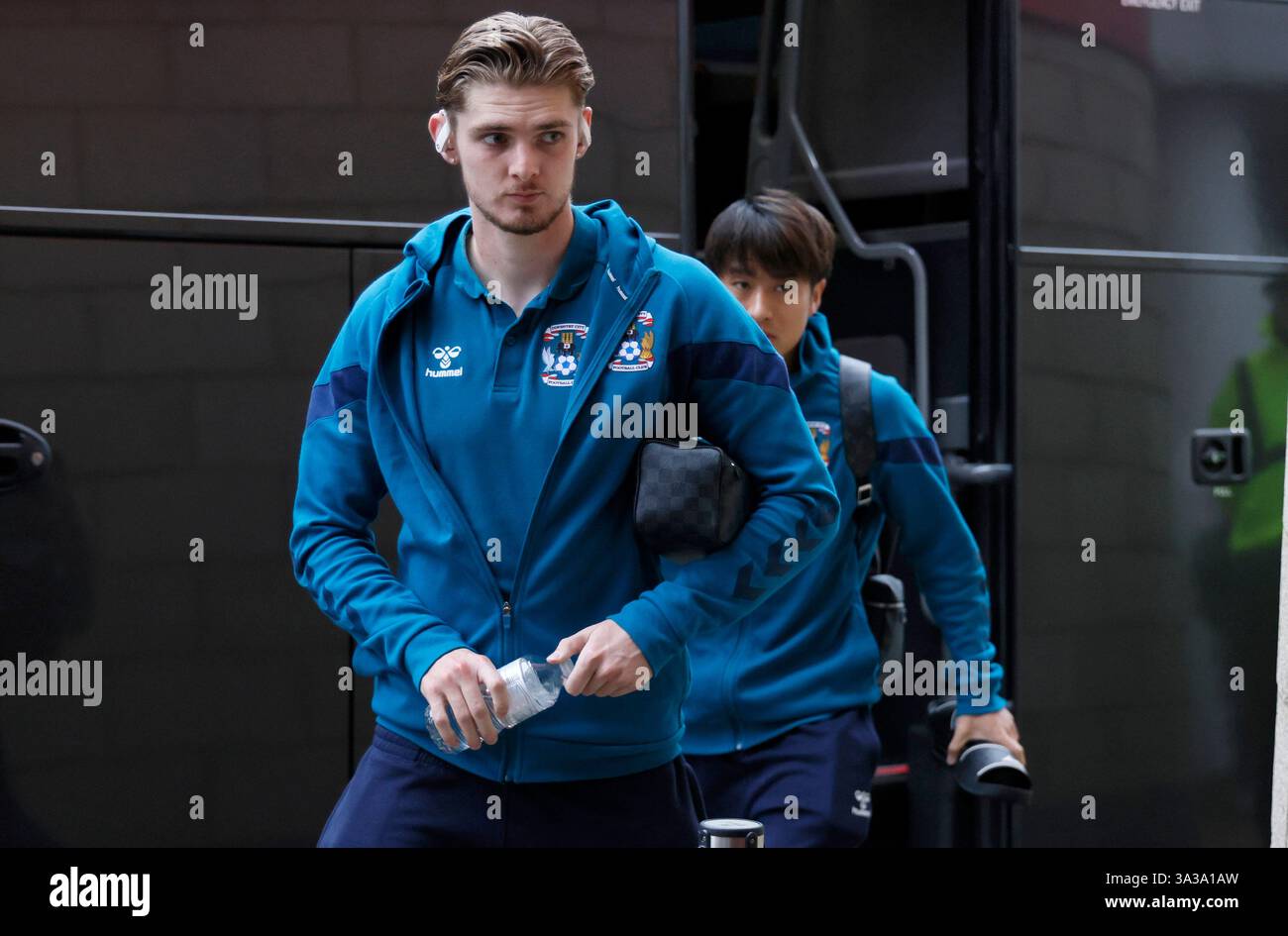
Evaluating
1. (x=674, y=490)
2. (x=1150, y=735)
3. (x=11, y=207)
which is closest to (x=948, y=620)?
(x=1150, y=735)

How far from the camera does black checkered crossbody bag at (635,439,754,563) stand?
2.21 metres

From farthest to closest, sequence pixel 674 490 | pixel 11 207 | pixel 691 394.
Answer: pixel 11 207 → pixel 691 394 → pixel 674 490

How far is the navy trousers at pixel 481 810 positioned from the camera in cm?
230

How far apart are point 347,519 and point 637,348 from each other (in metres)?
0.47

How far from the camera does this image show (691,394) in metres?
2.38

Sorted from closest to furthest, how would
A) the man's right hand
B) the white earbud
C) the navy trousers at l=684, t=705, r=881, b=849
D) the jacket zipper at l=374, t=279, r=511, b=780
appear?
the man's right hand → the jacket zipper at l=374, t=279, r=511, b=780 → the white earbud → the navy trousers at l=684, t=705, r=881, b=849

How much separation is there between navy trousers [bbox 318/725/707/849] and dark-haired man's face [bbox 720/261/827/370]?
114cm

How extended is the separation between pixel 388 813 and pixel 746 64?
246cm

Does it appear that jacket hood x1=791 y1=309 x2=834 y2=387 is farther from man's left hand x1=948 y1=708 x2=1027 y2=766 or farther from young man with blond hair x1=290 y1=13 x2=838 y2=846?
young man with blond hair x1=290 y1=13 x2=838 y2=846

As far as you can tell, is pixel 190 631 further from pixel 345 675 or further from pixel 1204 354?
pixel 1204 354

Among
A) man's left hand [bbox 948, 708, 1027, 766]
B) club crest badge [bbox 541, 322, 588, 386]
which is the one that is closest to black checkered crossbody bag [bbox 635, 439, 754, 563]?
club crest badge [bbox 541, 322, 588, 386]

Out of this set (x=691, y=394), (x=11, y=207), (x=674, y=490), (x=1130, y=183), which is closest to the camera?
(x=674, y=490)

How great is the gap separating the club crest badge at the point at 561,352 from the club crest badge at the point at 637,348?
6cm

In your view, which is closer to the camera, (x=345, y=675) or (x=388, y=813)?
(x=388, y=813)
